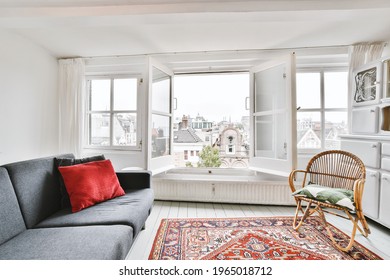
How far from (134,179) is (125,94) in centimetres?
157

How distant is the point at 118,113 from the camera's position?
3076 mm

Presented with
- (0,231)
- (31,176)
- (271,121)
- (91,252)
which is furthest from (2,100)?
(271,121)

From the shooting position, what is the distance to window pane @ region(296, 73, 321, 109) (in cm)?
285

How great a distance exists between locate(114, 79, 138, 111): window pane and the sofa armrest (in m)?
1.30

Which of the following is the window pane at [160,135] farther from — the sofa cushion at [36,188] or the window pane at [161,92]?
the sofa cushion at [36,188]

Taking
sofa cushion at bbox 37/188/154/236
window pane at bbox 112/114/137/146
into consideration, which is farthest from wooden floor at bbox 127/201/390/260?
window pane at bbox 112/114/137/146

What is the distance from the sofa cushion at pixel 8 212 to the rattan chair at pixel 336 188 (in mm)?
2361

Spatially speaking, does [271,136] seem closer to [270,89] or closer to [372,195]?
[270,89]

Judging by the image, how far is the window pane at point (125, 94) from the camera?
3068 mm

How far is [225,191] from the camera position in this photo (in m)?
2.78

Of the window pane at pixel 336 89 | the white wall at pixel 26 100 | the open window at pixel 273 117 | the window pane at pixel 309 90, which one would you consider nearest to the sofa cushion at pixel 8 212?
the white wall at pixel 26 100

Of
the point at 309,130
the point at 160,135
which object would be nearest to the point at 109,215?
the point at 160,135
